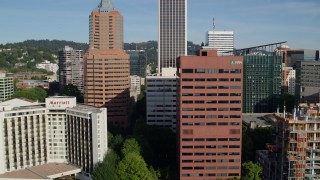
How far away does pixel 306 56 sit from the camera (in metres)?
147

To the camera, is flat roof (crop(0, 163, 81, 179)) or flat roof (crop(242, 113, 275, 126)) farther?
flat roof (crop(242, 113, 275, 126))

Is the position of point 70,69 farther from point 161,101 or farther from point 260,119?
point 260,119

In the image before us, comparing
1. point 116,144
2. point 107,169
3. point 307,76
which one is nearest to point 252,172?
point 107,169

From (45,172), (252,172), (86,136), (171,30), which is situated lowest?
(45,172)

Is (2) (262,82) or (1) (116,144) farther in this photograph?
(2) (262,82)

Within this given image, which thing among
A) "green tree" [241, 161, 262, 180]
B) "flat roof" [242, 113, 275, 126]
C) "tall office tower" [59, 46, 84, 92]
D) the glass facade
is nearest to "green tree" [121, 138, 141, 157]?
"green tree" [241, 161, 262, 180]

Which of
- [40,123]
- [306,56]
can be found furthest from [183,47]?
[40,123]

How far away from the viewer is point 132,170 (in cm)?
5094

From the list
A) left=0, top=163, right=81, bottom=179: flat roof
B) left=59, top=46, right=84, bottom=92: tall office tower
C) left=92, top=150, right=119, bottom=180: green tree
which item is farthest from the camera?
left=59, top=46, right=84, bottom=92: tall office tower

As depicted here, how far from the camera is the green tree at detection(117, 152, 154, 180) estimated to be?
166 feet

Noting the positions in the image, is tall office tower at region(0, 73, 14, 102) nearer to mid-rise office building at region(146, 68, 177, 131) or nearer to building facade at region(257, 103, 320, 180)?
mid-rise office building at region(146, 68, 177, 131)

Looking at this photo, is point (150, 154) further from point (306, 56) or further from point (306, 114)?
point (306, 56)

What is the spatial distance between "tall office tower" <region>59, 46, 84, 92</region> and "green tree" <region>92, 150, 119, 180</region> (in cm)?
7963

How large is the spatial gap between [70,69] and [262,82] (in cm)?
6758
